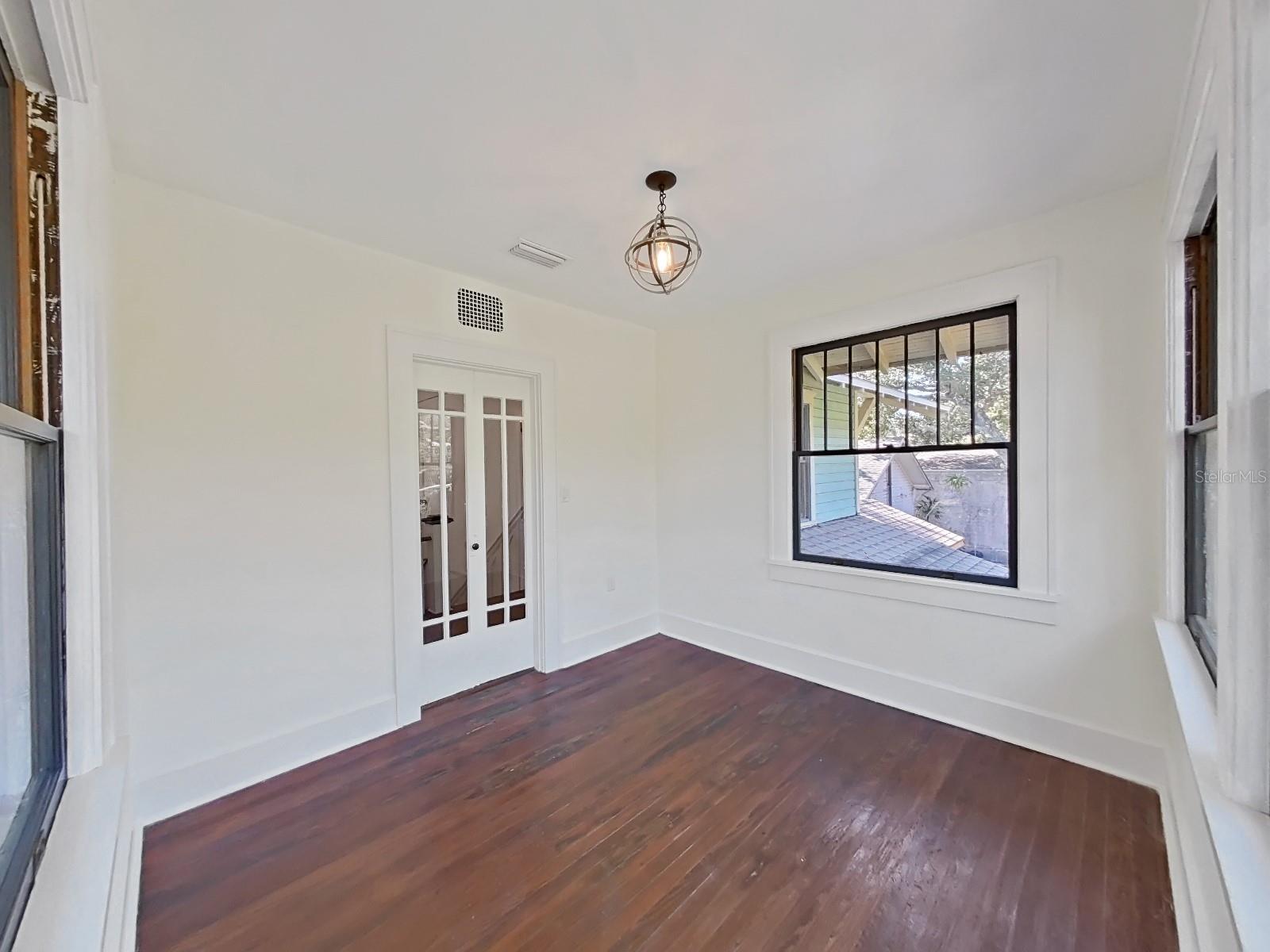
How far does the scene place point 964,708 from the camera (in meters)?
2.81

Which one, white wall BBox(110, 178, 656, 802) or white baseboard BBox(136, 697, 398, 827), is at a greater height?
white wall BBox(110, 178, 656, 802)

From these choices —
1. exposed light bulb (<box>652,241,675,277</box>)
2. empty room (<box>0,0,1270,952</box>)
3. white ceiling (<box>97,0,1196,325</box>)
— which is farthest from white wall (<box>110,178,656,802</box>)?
exposed light bulb (<box>652,241,675,277</box>)

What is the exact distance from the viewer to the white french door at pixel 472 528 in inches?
125

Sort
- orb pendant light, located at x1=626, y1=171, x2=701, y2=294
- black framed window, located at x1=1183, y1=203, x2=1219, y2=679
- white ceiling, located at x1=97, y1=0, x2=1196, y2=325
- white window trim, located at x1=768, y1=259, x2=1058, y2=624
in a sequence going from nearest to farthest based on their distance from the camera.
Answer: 1. white ceiling, located at x1=97, y1=0, x2=1196, y2=325
2. black framed window, located at x1=1183, y1=203, x2=1219, y2=679
3. orb pendant light, located at x1=626, y1=171, x2=701, y2=294
4. white window trim, located at x1=768, y1=259, x2=1058, y2=624

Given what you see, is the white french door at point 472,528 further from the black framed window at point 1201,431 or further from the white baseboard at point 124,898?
the black framed window at point 1201,431

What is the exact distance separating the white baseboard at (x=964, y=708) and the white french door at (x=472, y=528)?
1.65 meters

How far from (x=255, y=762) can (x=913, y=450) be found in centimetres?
388

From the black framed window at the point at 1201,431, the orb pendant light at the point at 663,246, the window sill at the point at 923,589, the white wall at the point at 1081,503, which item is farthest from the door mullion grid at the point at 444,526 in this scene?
the black framed window at the point at 1201,431

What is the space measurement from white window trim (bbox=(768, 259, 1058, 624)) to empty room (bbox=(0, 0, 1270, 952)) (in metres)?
0.02

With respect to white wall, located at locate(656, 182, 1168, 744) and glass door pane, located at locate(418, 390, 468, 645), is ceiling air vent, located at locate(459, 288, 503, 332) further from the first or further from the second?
white wall, located at locate(656, 182, 1168, 744)

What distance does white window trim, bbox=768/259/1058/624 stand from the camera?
8.39ft

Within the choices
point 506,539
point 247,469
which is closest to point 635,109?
point 247,469

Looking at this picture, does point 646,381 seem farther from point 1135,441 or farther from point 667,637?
point 1135,441

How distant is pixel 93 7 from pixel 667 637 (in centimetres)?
434
